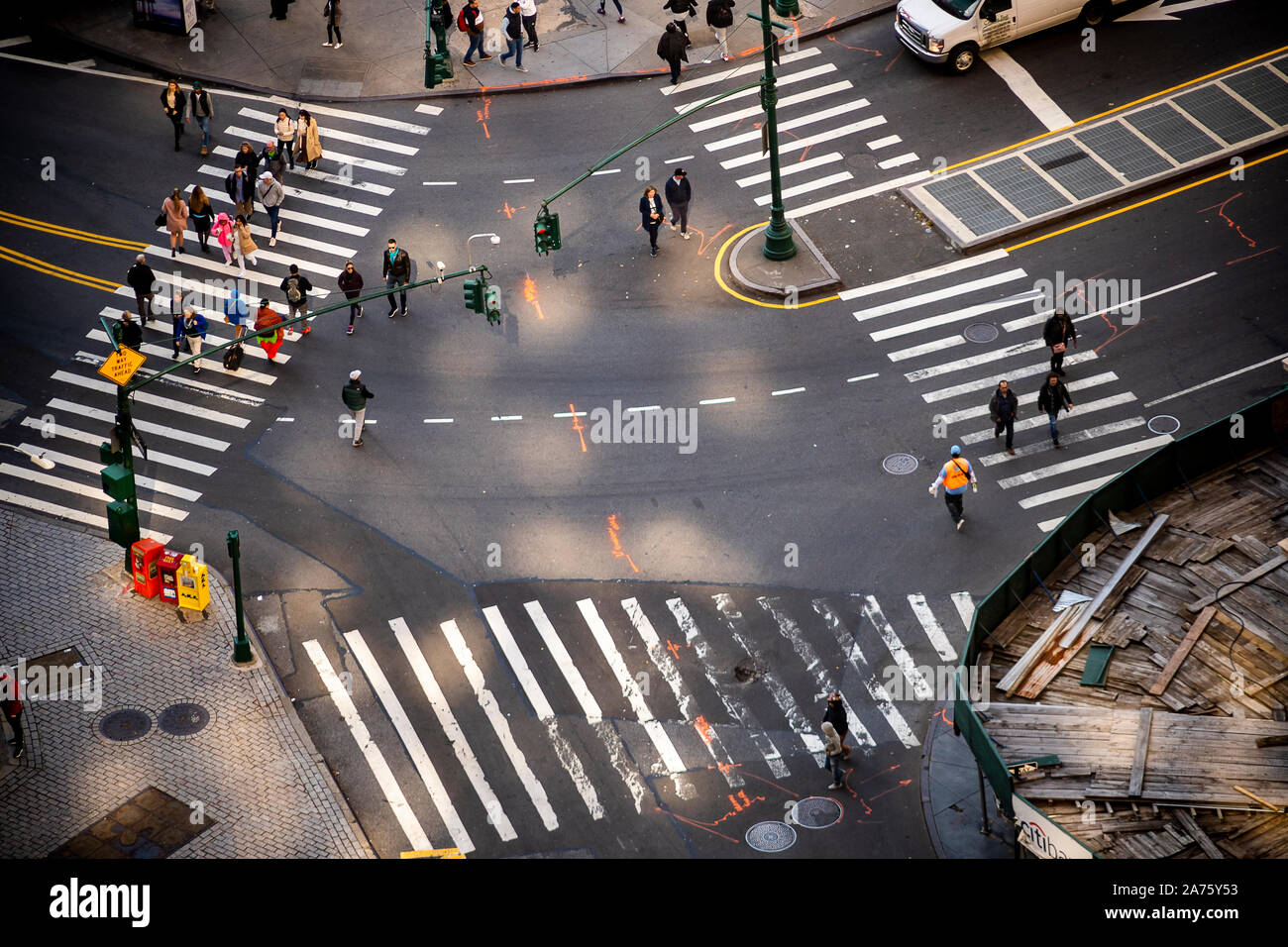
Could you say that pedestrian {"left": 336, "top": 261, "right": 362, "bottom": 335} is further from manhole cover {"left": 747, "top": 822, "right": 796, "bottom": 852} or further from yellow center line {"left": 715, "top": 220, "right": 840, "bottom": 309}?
manhole cover {"left": 747, "top": 822, "right": 796, "bottom": 852}

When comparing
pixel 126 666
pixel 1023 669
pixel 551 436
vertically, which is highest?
pixel 1023 669

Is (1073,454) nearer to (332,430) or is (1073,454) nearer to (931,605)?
(931,605)

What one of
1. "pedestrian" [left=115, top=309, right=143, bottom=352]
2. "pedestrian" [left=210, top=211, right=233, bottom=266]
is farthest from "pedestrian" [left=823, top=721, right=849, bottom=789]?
"pedestrian" [left=210, top=211, right=233, bottom=266]

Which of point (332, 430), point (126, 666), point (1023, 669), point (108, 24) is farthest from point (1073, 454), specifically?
point (108, 24)

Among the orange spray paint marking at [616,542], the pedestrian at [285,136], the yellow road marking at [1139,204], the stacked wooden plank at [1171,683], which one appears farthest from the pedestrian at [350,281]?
the stacked wooden plank at [1171,683]

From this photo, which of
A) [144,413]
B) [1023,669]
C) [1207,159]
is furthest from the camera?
[1207,159]

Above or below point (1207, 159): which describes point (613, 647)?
below

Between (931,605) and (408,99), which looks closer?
(931,605)
